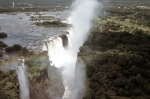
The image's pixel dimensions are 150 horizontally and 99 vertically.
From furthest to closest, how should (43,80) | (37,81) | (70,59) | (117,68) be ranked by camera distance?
(70,59), (43,80), (117,68), (37,81)

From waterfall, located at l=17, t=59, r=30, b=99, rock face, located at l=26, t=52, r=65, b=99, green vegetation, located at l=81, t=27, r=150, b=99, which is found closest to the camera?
green vegetation, located at l=81, t=27, r=150, b=99

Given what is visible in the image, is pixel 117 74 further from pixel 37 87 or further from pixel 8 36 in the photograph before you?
pixel 8 36

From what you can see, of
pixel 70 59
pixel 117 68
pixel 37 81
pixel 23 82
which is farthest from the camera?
pixel 70 59

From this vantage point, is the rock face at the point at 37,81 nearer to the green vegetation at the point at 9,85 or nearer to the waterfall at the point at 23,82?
the green vegetation at the point at 9,85

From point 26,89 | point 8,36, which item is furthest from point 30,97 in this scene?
point 8,36

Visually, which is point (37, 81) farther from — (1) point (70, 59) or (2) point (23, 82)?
(1) point (70, 59)

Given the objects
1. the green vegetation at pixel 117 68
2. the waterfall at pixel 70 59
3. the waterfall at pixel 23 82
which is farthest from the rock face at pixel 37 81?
the green vegetation at pixel 117 68

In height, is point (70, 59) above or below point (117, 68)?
below

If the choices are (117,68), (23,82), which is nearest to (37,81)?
(23,82)

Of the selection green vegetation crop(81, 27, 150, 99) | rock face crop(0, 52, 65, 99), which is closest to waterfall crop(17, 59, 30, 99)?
rock face crop(0, 52, 65, 99)

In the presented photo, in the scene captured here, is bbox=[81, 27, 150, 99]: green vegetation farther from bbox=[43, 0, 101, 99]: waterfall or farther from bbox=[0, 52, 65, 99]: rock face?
bbox=[0, 52, 65, 99]: rock face

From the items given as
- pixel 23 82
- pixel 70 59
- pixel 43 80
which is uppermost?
pixel 23 82
